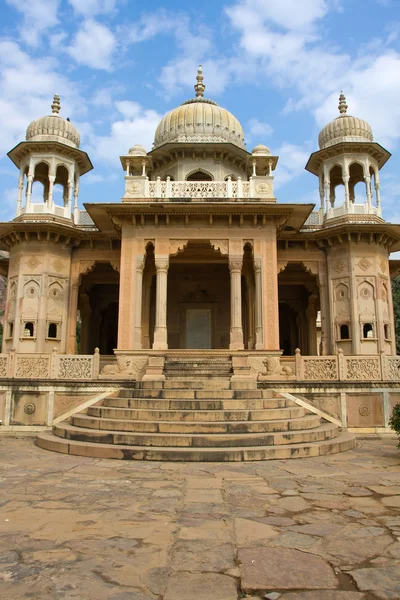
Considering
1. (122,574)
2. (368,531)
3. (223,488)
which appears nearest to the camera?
(122,574)

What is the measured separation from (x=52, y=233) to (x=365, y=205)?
12682 mm

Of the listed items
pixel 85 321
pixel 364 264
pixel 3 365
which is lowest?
pixel 3 365

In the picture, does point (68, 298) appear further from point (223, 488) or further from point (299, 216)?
point (223, 488)

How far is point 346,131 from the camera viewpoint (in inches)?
→ 772

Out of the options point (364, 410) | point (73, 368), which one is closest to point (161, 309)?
point (73, 368)

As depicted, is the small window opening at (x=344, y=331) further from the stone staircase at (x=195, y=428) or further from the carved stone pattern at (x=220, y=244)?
the stone staircase at (x=195, y=428)

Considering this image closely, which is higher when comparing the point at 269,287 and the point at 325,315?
the point at 269,287

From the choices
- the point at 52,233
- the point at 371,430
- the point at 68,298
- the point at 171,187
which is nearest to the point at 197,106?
the point at 171,187

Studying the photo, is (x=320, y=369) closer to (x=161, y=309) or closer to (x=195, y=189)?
(x=161, y=309)

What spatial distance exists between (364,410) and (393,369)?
149 centimetres

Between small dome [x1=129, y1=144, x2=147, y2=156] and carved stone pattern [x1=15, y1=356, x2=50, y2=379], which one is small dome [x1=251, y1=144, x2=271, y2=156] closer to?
small dome [x1=129, y1=144, x2=147, y2=156]

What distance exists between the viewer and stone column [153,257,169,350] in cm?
1541

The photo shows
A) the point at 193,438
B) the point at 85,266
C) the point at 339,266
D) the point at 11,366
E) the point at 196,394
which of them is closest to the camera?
the point at 193,438

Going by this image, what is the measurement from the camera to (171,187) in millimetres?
16422
